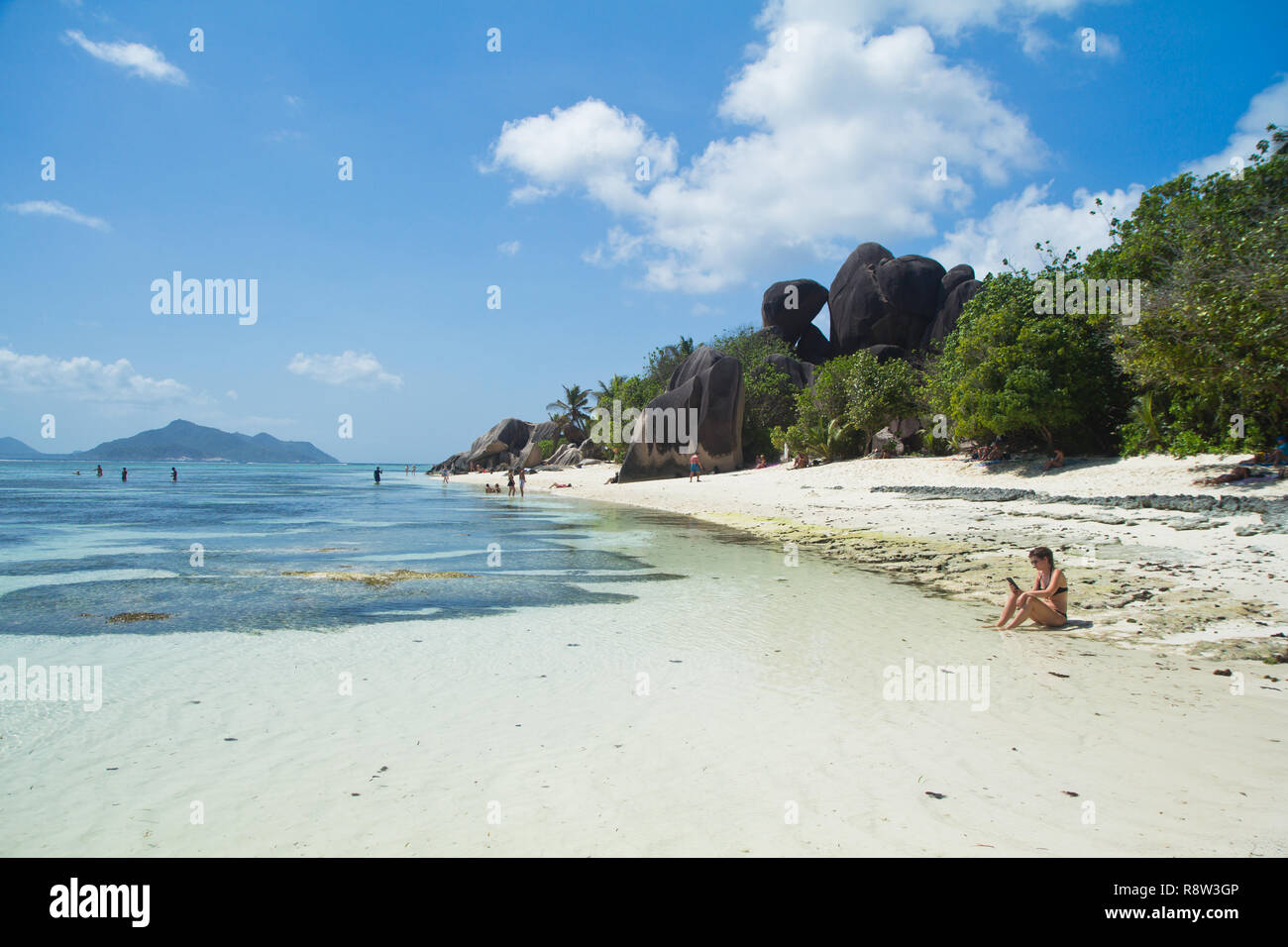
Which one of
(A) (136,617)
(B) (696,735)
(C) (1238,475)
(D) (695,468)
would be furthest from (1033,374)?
(A) (136,617)

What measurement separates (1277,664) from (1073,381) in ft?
58.1

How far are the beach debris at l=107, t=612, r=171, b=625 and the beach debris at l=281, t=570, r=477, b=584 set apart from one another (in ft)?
9.56

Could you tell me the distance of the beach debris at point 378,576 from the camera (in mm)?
12164

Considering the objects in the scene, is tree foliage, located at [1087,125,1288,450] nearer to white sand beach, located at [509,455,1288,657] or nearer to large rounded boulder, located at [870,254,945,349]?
white sand beach, located at [509,455,1288,657]

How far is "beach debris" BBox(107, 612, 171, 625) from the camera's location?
9.20m

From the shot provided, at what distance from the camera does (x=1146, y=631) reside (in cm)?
740

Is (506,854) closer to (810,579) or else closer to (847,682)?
(847,682)

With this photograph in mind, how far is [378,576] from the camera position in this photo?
499 inches

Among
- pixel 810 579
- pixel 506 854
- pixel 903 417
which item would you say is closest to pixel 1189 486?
pixel 810 579

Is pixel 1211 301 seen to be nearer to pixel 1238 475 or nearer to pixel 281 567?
pixel 1238 475

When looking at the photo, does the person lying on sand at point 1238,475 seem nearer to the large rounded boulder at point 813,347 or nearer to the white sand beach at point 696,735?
the white sand beach at point 696,735

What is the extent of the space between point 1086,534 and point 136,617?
15630mm
